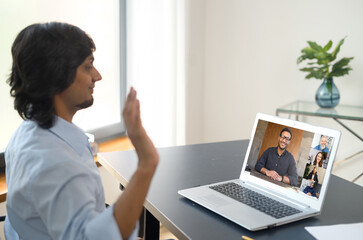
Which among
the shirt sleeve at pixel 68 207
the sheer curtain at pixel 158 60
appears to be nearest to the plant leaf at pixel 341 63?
the sheer curtain at pixel 158 60

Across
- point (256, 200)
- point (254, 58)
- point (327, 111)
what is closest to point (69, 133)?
point (256, 200)

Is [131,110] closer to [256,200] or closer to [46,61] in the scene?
[46,61]

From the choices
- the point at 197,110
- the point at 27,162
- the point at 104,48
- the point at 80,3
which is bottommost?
the point at 197,110

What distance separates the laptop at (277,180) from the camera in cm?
120

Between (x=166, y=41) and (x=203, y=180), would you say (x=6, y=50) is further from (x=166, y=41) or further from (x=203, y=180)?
(x=203, y=180)

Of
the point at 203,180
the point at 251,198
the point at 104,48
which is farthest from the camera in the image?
the point at 104,48

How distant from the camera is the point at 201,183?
4.81 ft

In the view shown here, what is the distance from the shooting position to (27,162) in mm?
945

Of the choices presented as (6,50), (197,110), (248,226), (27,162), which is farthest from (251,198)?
(197,110)

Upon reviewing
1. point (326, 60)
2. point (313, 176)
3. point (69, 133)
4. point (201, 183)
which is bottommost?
point (201, 183)

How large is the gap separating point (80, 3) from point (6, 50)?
0.59 meters

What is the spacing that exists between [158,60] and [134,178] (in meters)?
1.84

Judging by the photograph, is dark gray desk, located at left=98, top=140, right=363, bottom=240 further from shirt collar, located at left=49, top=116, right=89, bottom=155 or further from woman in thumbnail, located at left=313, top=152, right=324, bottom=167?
shirt collar, located at left=49, top=116, right=89, bottom=155

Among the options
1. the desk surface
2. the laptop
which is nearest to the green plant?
the desk surface
